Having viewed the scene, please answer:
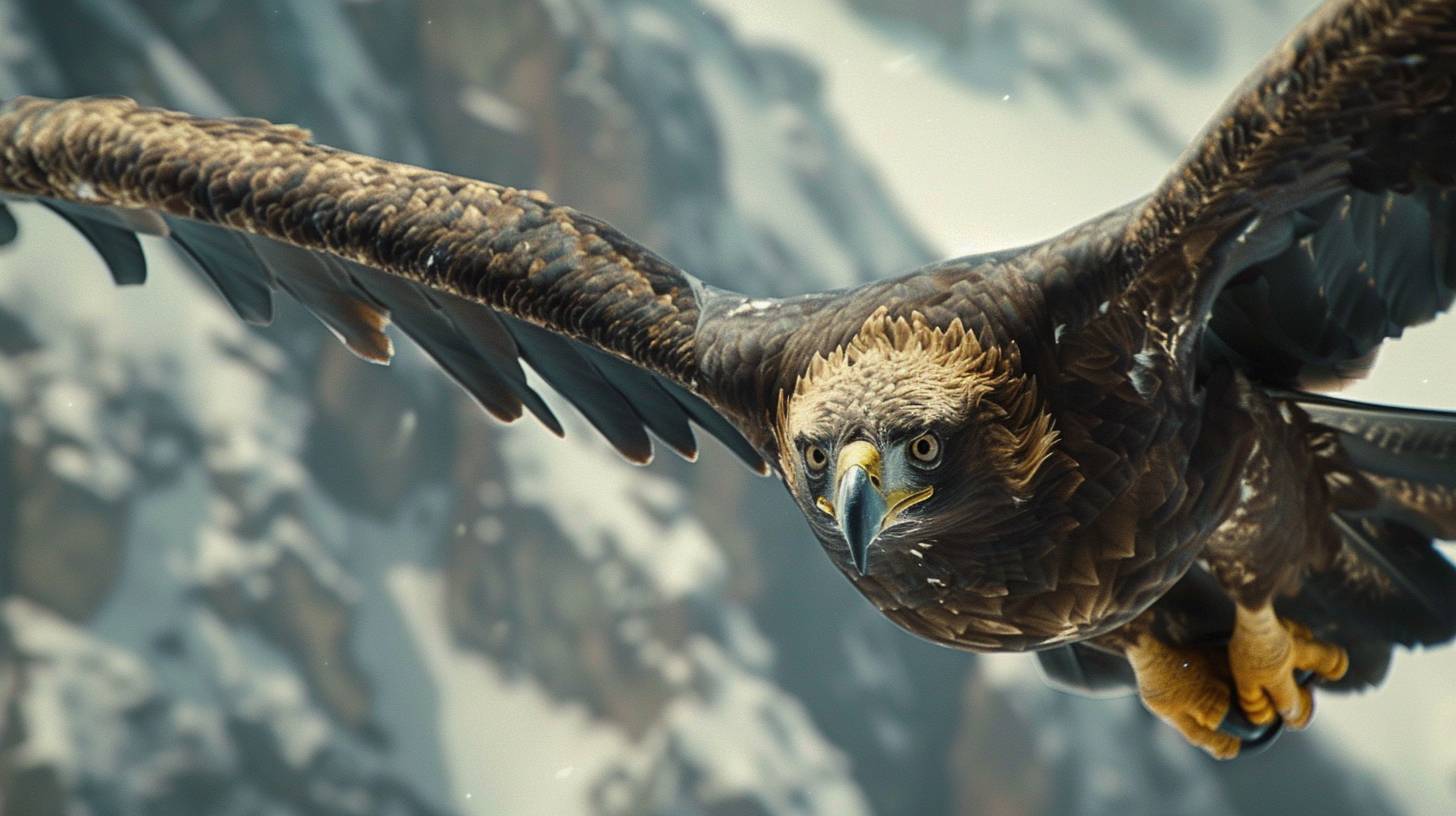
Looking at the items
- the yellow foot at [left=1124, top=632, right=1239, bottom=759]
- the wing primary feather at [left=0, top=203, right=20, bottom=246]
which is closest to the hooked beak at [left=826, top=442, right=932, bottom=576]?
the yellow foot at [left=1124, top=632, right=1239, bottom=759]

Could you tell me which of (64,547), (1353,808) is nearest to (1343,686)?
(1353,808)

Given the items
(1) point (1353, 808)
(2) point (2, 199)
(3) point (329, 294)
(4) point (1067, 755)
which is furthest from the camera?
(4) point (1067, 755)

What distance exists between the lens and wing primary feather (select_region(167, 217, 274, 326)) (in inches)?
153

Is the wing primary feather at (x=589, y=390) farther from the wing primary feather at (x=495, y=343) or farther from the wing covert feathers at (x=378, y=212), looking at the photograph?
the wing covert feathers at (x=378, y=212)

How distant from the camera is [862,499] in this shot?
243cm

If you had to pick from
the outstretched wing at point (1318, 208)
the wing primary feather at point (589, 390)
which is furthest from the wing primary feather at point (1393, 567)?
the wing primary feather at point (589, 390)

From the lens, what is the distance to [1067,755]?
342 inches

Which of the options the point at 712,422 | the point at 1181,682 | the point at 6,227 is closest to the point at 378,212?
the point at 712,422

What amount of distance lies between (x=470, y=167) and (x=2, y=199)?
488cm

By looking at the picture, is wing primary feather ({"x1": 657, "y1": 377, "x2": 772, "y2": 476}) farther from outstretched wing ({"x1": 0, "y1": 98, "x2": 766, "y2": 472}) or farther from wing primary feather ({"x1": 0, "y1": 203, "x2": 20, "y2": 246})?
wing primary feather ({"x1": 0, "y1": 203, "x2": 20, "y2": 246})

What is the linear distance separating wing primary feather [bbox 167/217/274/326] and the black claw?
2.67 metres

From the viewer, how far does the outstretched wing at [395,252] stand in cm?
329

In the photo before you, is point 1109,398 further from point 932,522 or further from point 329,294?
point 329,294

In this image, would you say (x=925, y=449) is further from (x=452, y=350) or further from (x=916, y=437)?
(x=452, y=350)
